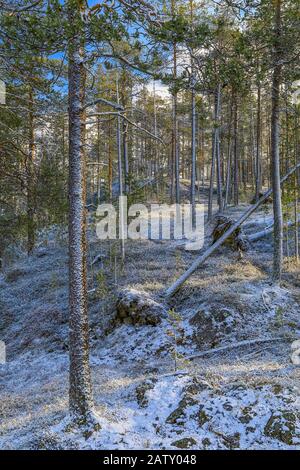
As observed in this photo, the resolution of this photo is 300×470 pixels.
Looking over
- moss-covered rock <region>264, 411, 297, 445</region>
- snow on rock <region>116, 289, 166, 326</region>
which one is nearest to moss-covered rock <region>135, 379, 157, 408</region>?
moss-covered rock <region>264, 411, 297, 445</region>

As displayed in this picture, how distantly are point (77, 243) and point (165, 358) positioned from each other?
15.6 ft

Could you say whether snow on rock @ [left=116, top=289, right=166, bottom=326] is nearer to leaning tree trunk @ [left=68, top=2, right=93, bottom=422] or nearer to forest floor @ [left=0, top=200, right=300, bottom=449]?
forest floor @ [left=0, top=200, right=300, bottom=449]

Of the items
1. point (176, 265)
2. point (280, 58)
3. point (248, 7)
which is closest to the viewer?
point (248, 7)

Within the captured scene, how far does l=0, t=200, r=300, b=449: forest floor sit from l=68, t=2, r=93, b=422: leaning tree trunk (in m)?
0.54

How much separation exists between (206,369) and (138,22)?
249 inches

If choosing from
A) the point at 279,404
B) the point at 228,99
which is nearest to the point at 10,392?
the point at 279,404

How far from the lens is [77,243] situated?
207 inches

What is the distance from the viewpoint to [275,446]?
4.66 meters

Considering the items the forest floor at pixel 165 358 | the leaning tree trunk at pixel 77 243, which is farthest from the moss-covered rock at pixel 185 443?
the leaning tree trunk at pixel 77 243

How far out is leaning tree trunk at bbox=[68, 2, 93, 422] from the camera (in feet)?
17.2

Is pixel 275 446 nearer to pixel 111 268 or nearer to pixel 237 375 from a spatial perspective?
pixel 237 375

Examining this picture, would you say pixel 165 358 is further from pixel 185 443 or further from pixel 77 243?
pixel 77 243

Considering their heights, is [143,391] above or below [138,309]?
below

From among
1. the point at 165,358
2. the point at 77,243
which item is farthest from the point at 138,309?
the point at 77,243
